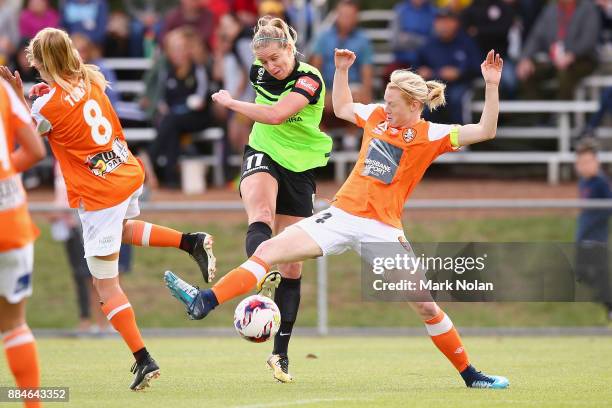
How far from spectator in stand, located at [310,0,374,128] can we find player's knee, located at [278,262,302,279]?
802 cm

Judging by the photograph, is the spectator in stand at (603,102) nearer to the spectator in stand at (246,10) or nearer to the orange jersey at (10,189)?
the spectator in stand at (246,10)

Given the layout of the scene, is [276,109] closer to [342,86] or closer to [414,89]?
[342,86]

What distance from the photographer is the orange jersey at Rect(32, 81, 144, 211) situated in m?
7.67

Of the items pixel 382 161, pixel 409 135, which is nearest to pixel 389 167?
pixel 382 161

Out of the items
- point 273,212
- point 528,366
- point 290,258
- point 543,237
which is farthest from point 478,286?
point 290,258

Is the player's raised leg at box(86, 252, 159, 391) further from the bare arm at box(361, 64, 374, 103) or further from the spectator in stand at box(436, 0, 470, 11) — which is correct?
the spectator in stand at box(436, 0, 470, 11)

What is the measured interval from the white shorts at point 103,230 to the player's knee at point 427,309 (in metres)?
2.01

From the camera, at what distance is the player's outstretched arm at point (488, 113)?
24.1 feet

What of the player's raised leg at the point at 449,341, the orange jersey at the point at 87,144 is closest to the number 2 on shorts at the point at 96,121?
the orange jersey at the point at 87,144

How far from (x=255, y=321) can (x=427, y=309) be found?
111 cm

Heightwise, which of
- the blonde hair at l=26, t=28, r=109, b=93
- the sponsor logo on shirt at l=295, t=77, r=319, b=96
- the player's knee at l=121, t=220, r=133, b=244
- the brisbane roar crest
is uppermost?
the blonde hair at l=26, t=28, r=109, b=93

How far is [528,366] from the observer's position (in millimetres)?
9406

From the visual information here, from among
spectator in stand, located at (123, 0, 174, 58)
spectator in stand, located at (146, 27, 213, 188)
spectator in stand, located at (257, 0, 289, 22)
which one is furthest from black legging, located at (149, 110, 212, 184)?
spectator in stand, located at (123, 0, 174, 58)

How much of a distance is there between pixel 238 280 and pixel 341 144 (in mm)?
10418
